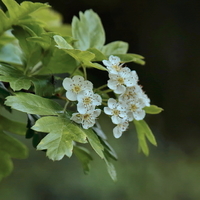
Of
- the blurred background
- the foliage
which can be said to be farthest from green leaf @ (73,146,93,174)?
the blurred background

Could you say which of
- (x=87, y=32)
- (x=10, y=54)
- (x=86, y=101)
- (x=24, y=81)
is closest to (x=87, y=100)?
(x=86, y=101)

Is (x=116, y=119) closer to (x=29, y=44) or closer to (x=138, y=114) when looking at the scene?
(x=138, y=114)

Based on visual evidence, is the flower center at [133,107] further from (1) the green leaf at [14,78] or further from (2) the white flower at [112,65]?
(1) the green leaf at [14,78]

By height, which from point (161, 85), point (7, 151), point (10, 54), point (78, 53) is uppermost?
point (78, 53)

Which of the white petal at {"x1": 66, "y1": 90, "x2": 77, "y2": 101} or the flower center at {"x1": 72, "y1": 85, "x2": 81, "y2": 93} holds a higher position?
the flower center at {"x1": 72, "y1": 85, "x2": 81, "y2": 93}

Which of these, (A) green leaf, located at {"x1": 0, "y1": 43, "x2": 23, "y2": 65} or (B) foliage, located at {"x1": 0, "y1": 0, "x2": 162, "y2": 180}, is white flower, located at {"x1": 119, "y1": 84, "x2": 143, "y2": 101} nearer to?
(B) foliage, located at {"x1": 0, "y1": 0, "x2": 162, "y2": 180}

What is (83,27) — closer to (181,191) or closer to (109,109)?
(109,109)

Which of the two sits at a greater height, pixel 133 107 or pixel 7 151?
pixel 133 107

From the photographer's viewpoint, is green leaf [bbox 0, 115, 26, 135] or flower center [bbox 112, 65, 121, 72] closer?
flower center [bbox 112, 65, 121, 72]
